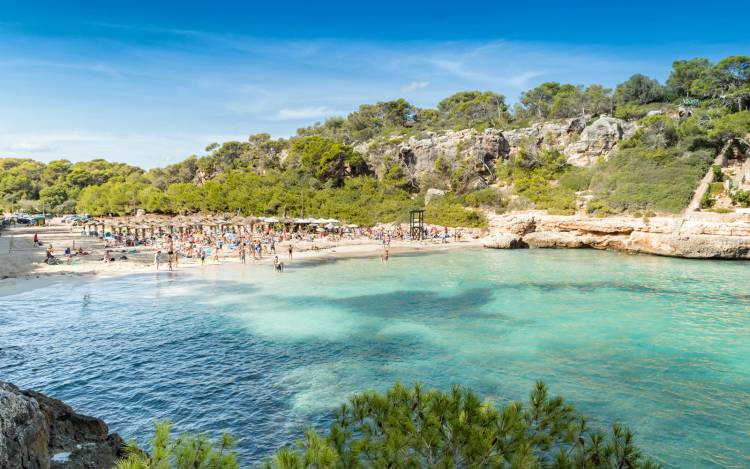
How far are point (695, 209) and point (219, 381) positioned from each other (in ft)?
130

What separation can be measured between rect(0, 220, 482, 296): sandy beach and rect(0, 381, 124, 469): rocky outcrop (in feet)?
66.4

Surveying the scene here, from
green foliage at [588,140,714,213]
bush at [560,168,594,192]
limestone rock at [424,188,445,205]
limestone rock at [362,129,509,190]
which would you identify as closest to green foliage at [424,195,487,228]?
limestone rock at [424,188,445,205]

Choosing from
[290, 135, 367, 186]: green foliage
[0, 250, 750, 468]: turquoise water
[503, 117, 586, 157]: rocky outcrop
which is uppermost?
[503, 117, 586, 157]: rocky outcrop

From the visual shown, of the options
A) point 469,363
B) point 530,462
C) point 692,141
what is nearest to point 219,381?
point 469,363

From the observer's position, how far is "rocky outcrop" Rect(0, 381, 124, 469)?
13.9 feet

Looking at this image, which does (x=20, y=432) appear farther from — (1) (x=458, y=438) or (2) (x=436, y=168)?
(2) (x=436, y=168)

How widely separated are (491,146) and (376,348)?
55653 millimetres

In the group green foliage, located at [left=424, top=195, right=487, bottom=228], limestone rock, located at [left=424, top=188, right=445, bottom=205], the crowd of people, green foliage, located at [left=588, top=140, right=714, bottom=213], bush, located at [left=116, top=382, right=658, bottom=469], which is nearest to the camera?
bush, located at [left=116, top=382, right=658, bottom=469]

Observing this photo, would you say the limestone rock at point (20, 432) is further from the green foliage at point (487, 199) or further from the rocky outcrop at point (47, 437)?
the green foliage at point (487, 199)

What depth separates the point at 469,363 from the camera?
13.1 m

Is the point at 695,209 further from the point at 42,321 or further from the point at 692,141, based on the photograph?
the point at 42,321

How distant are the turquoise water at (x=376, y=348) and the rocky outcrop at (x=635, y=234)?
630cm

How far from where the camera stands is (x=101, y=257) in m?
33.1

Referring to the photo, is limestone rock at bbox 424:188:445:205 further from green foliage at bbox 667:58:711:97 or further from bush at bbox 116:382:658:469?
bush at bbox 116:382:658:469
